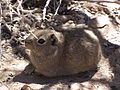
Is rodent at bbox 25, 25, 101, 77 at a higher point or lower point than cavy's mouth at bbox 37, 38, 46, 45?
lower

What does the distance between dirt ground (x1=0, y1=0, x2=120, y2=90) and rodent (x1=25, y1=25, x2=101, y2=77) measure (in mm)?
150

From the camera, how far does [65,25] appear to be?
16.6 ft

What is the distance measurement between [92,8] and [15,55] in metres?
1.88

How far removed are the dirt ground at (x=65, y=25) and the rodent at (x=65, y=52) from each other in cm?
15

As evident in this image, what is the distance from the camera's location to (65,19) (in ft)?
17.1

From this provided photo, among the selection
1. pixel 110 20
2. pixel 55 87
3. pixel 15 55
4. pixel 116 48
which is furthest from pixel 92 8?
pixel 55 87

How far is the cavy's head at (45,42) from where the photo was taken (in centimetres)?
385

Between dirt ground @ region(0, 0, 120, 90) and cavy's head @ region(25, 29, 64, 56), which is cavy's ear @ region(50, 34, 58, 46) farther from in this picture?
dirt ground @ region(0, 0, 120, 90)

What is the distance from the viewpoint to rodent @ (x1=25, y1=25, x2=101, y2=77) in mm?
Answer: 3986

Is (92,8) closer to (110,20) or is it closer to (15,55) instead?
(110,20)

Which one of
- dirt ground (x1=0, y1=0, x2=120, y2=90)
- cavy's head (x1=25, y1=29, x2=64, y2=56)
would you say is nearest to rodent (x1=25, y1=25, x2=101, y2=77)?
cavy's head (x1=25, y1=29, x2=64, y2=56)

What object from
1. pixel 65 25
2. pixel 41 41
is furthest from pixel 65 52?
pixel 65 25

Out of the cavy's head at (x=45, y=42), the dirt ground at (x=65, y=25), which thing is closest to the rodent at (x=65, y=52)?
the cavy's head at (x=45, y=42)

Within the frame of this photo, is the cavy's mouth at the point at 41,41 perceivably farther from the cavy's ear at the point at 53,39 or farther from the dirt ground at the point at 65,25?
the dirt ground at the point at 65,25
